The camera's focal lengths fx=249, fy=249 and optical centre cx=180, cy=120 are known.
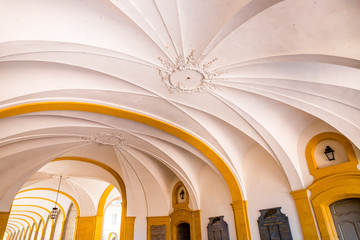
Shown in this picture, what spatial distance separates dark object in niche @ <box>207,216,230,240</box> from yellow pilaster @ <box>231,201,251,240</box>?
532 mm

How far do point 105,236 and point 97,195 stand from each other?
8.19 m

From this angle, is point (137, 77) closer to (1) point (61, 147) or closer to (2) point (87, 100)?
(2) point (87, 100)

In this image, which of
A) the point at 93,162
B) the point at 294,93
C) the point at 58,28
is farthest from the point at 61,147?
the point at 294,93

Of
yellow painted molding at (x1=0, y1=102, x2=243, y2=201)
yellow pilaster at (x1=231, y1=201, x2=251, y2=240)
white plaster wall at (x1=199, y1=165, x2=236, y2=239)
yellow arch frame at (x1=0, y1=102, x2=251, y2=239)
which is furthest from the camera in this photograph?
white plaster wall at (x1=199, y1=165, x2=236, y2=239)

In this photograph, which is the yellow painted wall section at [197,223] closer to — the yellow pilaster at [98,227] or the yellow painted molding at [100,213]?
the yellow painted molding at [100,213]

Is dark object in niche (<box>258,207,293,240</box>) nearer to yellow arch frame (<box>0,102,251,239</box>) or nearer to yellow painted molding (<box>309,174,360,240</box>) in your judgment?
yellow arch frame (<box>0,102,251,239</box>)

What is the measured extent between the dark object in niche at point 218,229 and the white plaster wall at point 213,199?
13cm

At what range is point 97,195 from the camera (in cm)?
1441

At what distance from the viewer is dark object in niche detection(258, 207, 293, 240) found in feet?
21.2

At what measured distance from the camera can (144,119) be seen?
6957mm

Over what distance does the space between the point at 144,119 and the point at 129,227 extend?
5649 millimetres

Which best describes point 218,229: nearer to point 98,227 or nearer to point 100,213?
point 98,227

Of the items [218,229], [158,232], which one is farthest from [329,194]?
[158,232]

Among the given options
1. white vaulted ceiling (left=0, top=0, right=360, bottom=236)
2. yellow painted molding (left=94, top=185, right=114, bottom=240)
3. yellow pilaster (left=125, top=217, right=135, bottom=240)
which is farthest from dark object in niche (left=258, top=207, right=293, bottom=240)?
yellow painted molding (left=94, top=185, right=114, bottom=240)
